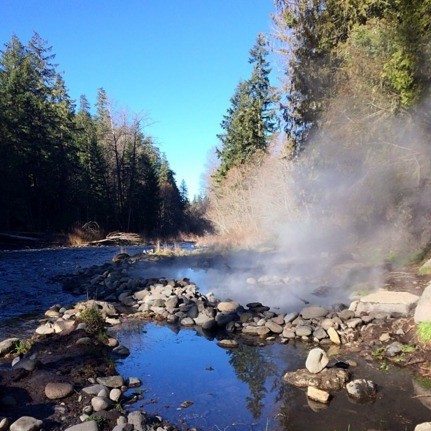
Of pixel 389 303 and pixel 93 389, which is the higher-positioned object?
pixel 389 303

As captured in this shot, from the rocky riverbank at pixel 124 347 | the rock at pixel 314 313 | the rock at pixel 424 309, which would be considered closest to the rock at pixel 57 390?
the rocky riverbank at pixel 124 347

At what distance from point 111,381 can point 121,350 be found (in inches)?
53.2

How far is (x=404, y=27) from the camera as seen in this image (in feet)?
29.8

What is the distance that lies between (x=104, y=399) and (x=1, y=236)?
75.4 feet

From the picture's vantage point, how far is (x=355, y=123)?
10.7 metres

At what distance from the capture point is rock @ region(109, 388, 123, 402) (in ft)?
15.1

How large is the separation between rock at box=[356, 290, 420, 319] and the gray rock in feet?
3.80

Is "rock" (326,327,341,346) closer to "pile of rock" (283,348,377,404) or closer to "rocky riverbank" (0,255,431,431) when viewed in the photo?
"rocky riverbank" (0,255,431,431)

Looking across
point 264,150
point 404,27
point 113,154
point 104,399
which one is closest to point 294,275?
point 404,27

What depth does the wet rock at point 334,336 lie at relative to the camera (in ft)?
21.7

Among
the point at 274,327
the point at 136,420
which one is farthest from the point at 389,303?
the point at 136,420

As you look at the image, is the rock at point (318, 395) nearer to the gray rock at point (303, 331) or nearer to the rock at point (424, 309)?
the gray rock at point (303, 331)

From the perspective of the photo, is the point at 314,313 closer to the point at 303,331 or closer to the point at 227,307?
the point at 303,331

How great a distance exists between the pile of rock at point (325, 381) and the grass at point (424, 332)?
44.9 inches
